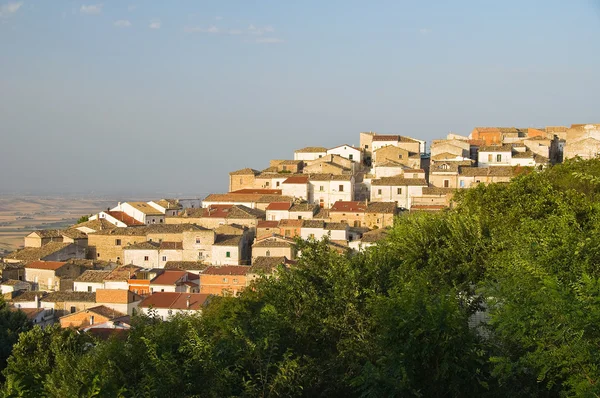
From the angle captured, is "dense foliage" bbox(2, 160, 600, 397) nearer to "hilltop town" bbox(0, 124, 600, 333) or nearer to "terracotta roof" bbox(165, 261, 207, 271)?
"hilltop town" bbox(0, 124, 600, 333)

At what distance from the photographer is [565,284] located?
11344 millimetres

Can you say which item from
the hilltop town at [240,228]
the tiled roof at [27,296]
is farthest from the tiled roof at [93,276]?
the tiled roof at [27,296]

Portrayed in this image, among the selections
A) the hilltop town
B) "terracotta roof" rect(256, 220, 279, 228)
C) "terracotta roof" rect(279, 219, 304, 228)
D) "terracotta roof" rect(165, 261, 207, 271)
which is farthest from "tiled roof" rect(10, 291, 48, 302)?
"terracotta roof" rect(279, 219, 304, 228)

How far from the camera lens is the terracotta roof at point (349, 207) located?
44562 millimetres

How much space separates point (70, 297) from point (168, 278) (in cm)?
502

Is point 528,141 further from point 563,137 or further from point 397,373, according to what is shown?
point 397,373

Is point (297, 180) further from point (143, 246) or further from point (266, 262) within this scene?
point (266, 262)

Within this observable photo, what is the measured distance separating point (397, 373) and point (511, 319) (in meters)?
2.10

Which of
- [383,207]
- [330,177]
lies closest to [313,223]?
[383,207]

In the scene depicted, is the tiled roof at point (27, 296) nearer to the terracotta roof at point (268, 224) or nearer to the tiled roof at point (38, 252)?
the tiled roof at point (38, 252)

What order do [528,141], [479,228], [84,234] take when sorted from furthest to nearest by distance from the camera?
[528,141], [84,234], [479,228]

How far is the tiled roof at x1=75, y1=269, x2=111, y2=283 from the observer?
38.2 m

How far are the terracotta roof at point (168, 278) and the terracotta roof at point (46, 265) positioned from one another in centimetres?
724

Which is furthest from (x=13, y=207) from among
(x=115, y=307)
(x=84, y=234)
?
(x=115, y=307)
